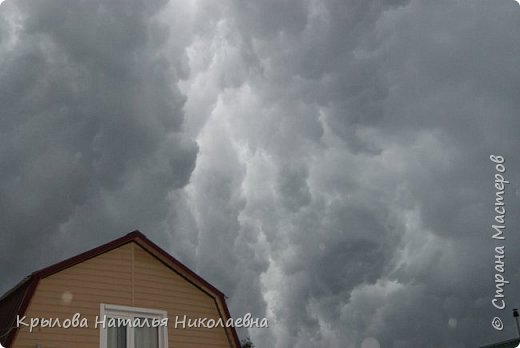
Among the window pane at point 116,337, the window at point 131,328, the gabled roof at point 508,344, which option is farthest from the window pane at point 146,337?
the gabled roof at point 508,344

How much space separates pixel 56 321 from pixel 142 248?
3303mm

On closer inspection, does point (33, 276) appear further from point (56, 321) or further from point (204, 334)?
point (204, 334)

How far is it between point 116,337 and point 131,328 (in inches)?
18.8

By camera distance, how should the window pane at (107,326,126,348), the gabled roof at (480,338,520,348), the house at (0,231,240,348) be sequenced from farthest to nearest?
the gabled roof at (480,338,520,348) < the window pane at (107,326,126,348) < the house at (0,231,240,348)

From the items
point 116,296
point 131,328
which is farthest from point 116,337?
point 116,296

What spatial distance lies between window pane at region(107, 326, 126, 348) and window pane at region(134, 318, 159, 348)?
38 centimetres

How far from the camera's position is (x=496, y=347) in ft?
82.1

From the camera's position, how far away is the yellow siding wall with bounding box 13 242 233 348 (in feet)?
45.4

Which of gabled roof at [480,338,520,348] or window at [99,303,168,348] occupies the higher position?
gabled roof at [480,338,520,348]

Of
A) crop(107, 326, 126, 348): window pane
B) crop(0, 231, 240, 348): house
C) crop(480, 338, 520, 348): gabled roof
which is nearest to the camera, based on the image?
crop(0, 231, 240, 348): house

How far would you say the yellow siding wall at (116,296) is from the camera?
13.9 m

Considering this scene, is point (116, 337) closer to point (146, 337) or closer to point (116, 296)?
point (146, 337)

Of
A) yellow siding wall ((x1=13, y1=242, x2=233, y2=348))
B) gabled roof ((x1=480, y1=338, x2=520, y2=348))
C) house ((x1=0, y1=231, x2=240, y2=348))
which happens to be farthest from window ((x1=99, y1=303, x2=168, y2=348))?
gabled roof ((x1=480, y1=338, x2=520, y2=348))

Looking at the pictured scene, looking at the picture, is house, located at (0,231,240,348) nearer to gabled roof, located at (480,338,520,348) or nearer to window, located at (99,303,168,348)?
window, located at (99,303,168,348)
